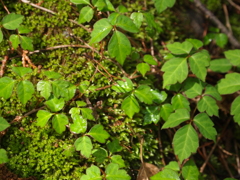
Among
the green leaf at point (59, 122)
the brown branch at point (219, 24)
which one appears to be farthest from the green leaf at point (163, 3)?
the green leaf at point (59, 122)

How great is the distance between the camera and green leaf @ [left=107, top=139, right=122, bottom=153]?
1919mm

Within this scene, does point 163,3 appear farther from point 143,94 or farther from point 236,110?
point 236,110

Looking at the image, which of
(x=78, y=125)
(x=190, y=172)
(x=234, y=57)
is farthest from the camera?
(x=234, y=57)

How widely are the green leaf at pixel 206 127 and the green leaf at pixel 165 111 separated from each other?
0.23m

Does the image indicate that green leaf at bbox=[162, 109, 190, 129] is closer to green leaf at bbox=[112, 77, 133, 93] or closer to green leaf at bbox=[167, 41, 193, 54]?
green leaf at bbox=[112, 77, 133, 93]

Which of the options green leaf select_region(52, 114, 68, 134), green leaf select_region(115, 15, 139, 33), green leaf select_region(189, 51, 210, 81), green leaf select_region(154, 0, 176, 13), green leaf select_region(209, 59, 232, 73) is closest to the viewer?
green leaf select_region(52, 114, 68, 134)

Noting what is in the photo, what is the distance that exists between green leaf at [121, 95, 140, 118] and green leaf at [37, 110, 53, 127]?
591mm

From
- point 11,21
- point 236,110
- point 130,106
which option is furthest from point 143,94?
point 11,21

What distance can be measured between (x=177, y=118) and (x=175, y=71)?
0.41 meters

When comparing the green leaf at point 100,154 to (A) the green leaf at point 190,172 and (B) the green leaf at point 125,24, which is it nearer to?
(A) the green leaf at point 190,172

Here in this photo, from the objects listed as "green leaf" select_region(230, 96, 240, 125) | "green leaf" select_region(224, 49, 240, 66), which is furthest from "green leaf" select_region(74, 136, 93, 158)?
"green leaf" select_region(224, 49, 240, 66)

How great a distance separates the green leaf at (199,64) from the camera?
2045 millimetres

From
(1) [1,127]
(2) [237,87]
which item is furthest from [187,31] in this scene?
(1) [1,127]

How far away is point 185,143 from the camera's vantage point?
1901 mm
